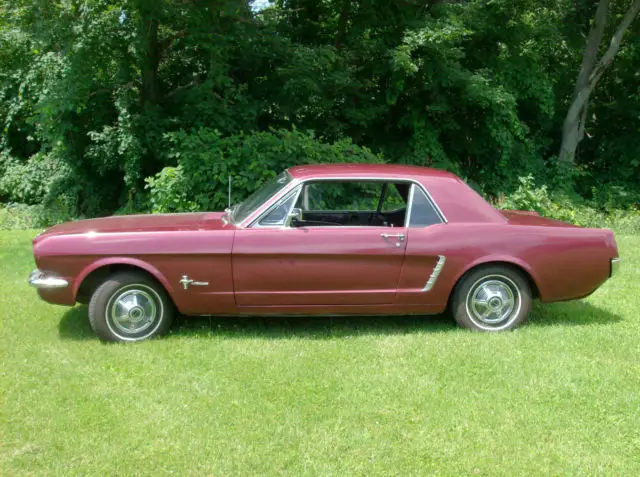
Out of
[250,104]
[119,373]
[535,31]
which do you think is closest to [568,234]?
[119,373]

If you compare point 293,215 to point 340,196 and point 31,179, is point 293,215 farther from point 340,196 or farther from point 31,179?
point 31,179

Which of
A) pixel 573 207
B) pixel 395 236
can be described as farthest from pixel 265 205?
pixel 573 207

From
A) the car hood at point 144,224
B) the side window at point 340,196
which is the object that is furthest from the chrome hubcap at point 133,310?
the side window at point 340,196

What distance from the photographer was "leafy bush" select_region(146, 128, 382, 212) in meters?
9.86

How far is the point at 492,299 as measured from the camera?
5.41 m

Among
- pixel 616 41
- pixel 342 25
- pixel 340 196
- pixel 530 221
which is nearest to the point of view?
pixel 530 221

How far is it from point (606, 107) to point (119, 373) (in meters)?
17.0

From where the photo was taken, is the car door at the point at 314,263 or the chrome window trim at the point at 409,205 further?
the chrome window trim at the point at 409,205

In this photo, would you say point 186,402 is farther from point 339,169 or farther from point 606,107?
point 606,107

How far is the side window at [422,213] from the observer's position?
5.32 metres

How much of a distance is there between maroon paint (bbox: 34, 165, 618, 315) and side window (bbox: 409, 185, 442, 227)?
0.07 m

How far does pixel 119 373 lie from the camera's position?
4488 millimetres

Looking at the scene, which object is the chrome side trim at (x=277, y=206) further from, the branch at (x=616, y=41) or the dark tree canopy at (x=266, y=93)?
the branch at (x=616, y=41)

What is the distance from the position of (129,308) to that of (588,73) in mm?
15207
